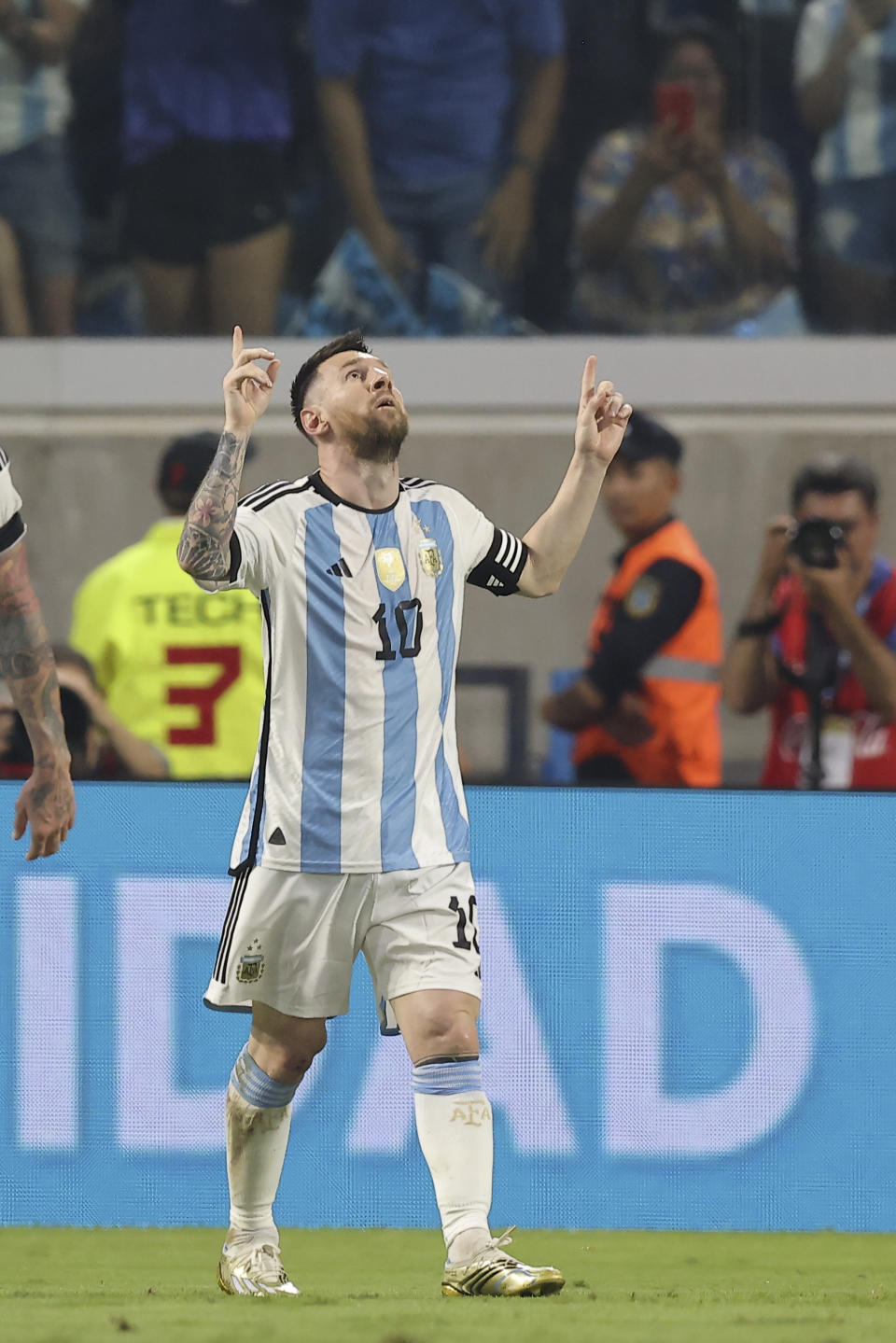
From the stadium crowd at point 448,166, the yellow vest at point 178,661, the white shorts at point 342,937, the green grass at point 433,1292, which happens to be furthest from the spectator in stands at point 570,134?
the white shorts at point 342,937

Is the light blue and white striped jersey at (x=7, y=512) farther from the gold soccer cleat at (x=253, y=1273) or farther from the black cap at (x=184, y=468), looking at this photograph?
the black cap at (x=184, y=468)

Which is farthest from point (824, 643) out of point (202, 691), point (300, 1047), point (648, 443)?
point (300, 1047)

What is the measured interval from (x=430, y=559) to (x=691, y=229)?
4.53 metres

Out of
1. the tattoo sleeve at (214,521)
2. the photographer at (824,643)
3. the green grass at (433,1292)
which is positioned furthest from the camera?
the photographer at (824,643)

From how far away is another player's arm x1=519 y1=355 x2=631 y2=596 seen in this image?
409 centimetres

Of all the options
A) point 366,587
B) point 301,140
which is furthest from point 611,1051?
point 301,140

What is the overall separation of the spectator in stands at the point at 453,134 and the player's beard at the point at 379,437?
14.2ft

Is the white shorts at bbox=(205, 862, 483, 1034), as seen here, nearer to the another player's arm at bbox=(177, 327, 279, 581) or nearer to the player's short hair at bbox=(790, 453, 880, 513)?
the another player's arm at bbox=(177, 327, 279, 581)

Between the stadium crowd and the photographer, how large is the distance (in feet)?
6.04

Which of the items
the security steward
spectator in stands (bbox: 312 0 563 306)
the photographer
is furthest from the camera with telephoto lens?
spectator in stands (bbox: 312 0 563 306)

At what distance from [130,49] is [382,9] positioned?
1050 mm

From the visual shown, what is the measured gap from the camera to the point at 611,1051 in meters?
5.15

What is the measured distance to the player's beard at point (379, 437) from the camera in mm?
3852

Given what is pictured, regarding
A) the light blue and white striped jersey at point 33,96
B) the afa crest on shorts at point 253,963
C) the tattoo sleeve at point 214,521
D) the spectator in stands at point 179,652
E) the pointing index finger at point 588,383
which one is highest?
the light blue and white striped jersey at point 33,96
